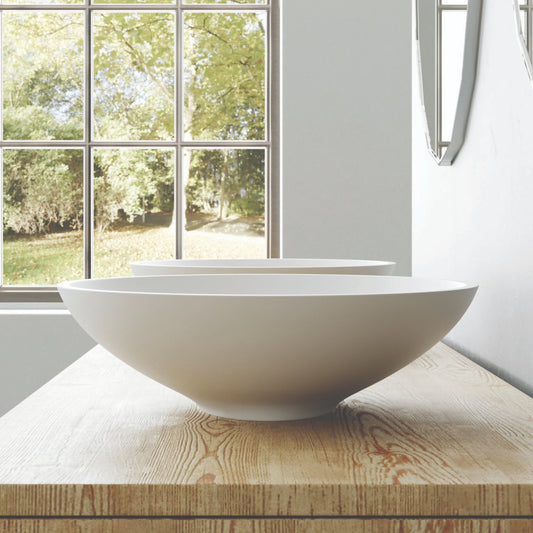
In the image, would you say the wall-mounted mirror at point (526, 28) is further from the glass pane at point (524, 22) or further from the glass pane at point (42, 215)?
the glass pane at point (42, 215)

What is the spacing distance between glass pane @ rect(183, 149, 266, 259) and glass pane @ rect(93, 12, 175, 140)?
0.47 metres

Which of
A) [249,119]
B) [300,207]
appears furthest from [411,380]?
[249,119]

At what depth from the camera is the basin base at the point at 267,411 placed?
687mm

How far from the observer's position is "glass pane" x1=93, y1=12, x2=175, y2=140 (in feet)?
17.6

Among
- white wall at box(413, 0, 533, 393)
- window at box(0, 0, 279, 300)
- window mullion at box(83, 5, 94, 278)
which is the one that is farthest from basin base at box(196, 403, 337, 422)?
window at box(0, 0, 279, 300)

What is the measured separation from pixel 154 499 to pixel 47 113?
5.46m

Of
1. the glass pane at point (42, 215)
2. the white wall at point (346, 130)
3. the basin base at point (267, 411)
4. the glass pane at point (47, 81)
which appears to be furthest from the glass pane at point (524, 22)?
the glass pane at point (47, 81)

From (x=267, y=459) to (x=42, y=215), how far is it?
5.25 m

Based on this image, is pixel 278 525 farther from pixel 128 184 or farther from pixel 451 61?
pixel 128 184

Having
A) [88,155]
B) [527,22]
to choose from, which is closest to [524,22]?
[527,22]

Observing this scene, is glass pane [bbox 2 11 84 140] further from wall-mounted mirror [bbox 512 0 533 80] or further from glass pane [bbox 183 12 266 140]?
wall-mounted mirror [bbox 512 0 533 80]

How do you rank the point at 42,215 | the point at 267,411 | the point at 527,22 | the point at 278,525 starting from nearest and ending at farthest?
1. the point at 278,525
2. the point at 267,411
3. the point at 527,22
4. the point at 42,215

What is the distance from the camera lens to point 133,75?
5.53 m

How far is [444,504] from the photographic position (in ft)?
1.67
